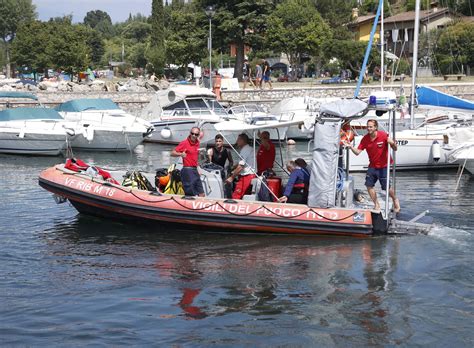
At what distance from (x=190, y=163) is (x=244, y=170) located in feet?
3.42

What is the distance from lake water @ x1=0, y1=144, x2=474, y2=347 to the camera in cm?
922

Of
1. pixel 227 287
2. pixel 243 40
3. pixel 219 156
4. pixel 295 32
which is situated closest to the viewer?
pixel 227 287

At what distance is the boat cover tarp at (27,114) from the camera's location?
27.9m

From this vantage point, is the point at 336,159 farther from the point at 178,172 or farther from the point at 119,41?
the point at 119,41

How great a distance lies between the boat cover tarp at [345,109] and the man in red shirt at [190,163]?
2302mm

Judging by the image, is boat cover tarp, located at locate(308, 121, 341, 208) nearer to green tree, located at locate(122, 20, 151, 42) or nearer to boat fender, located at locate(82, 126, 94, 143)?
boat fender, located at locate(82, 126, 94, 143)

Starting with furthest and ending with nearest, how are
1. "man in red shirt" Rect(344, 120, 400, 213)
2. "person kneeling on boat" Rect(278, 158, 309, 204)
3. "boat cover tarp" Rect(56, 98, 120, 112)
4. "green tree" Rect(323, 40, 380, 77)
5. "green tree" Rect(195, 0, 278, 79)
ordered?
"green tree" Rect(323, 40, 380, 77) → "green tree" Rect(195, 0, 278, 79) → "boat cover tarp" Rect(56, 98, 120, 112) → "person kneeling on boat" Rect(278, 158, 309, 204) → "man in red shirt" Rect(344, 120, 400, 213)

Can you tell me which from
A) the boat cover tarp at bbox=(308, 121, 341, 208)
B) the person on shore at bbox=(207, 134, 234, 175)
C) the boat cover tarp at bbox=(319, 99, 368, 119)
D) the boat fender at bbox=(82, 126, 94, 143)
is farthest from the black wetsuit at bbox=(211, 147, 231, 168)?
the boat fender at bbox=(82, 126, 94, 143)

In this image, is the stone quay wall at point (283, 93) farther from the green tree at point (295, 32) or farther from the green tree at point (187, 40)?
the green tree at point (187, 40)

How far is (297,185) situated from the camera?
13.8 metres

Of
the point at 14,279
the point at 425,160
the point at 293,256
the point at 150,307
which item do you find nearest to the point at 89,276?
the point at 14,279

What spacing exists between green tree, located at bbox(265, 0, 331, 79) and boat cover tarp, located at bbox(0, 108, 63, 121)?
80.3ft

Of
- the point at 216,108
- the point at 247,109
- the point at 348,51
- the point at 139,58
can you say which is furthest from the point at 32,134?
the point at 139,58

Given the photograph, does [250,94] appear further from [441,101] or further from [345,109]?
[345,109]
